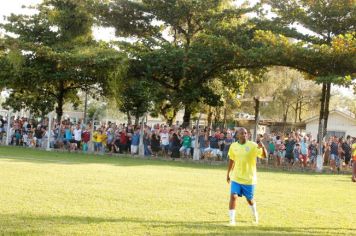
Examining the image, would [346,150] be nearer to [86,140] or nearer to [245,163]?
[86,140]

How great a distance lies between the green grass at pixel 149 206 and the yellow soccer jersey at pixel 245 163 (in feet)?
2.52

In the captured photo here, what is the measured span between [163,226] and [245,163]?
1979mm

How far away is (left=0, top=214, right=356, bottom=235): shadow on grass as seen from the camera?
8035mm

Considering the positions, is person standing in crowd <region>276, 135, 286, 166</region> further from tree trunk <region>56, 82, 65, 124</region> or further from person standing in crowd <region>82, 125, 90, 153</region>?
tree trunk <region>56, 82, 65, 124</region>

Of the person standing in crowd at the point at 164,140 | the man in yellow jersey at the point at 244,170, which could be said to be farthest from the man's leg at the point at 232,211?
the person standing in crowd at the point at 164,140

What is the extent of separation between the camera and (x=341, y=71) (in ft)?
92.1

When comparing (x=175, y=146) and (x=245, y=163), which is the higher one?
(x=175, y=146)

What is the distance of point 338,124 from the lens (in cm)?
5838

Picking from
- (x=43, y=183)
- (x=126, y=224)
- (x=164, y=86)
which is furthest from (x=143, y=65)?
(x=126, y=224)

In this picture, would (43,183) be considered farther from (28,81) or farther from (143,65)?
(28,81)

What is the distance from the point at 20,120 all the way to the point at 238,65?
1407 cm

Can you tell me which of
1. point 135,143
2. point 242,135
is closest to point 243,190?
point 242,135

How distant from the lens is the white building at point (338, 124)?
188 feet

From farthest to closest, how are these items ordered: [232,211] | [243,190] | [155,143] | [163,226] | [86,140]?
[86,140], [155,143], [243,190], [232,211], [163,226]
